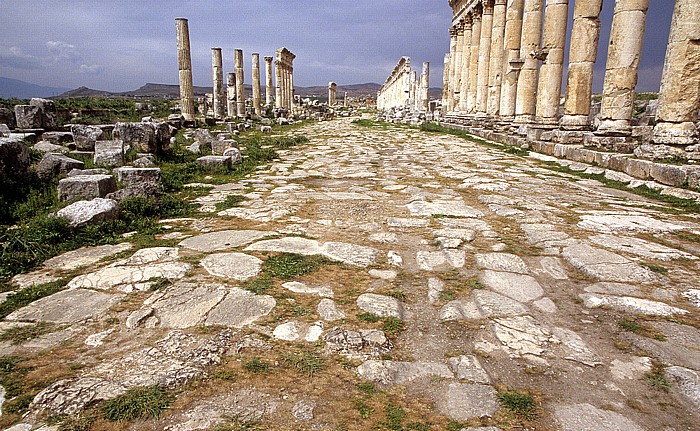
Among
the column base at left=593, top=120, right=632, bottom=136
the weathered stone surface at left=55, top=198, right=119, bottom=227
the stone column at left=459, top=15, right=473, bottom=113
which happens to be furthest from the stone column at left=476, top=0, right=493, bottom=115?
the weathered stone surface at left=55, top=198, right=119, bottom=227

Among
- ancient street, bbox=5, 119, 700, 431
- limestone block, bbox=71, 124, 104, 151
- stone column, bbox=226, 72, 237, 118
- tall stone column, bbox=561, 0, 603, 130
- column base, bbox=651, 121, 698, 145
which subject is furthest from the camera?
stone column, bbox=226, 72, 237, 118

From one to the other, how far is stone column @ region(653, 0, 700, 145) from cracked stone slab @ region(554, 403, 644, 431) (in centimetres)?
845

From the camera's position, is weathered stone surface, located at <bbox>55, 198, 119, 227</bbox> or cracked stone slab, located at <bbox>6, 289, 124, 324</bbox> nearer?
cracked stone slab, located at <bbox>6, 289, 124, 324</bbox>

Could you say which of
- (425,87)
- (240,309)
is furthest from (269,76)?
(240,309)

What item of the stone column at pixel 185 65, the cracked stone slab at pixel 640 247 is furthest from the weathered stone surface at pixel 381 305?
the stone column at pixel 185 65

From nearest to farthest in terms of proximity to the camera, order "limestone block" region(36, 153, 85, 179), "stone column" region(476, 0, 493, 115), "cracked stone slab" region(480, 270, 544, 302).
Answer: "cracked stone slab" region(480, 270, 544, 302), "limestone block" region(36, 153, 85, 179), "stone column" region(476, 0, 493, 115)

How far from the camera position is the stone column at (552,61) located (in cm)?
1317

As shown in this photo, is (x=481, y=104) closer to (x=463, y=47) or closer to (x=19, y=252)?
(x=463, y=47)

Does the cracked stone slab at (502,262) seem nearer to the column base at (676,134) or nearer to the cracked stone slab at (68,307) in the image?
the cracked stone slab at (68,307)

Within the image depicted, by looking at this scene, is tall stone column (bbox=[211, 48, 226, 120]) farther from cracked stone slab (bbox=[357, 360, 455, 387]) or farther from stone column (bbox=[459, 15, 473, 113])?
cracked stone slab (bbox=[357, 360, 455, 387])

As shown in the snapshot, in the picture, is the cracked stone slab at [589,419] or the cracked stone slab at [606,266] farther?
the cracked stone slab at [606,266]

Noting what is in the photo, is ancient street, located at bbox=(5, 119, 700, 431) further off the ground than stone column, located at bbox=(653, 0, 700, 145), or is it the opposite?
stone column, located at bbox=(653, 0, 700, 145)

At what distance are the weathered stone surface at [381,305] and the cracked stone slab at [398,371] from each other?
0.54 metres

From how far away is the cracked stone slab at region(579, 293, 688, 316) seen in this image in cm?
299
